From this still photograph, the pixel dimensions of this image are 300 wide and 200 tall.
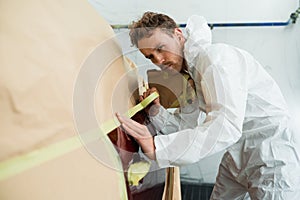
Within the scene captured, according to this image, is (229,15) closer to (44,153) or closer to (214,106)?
(214,106)

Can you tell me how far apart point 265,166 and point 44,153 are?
2.29 feet

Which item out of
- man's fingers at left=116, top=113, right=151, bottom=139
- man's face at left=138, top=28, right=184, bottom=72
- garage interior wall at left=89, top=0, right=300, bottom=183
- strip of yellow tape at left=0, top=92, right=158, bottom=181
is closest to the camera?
strip of yellow tape at left=0, top=92, right=158, bottom=181

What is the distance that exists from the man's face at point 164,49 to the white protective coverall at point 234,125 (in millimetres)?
33

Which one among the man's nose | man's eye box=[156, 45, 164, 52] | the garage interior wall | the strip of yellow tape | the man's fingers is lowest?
the garage interior wall

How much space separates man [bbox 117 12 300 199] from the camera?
2.34ft

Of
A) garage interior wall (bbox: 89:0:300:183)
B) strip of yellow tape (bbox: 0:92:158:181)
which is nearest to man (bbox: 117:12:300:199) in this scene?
strip of yellow tape (bbox: 0:92:158:181)

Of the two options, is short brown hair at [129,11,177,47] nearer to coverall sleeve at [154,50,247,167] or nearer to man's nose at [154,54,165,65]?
man's nose at [154,54,165,65]

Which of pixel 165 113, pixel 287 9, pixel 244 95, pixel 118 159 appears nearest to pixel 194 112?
pixel 165 113

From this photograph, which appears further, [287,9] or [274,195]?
[287,9]

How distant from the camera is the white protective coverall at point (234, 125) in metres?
0.72

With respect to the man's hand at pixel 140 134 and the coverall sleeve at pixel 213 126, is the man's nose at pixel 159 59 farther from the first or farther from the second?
the man's hand at pixel 140 134

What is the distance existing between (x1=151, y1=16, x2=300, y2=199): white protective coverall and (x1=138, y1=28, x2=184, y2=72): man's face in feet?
0.11

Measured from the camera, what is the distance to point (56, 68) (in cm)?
49

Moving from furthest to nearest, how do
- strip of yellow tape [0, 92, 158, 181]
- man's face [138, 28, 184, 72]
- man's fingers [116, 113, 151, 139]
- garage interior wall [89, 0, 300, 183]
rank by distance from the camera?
garage interior wall [89, 0, 300, 183] → man's face [138, 28, 184, 72] → man's fingers [116, 113, 151, 139] → strip of yellow tape [0, 92, 158, 181]
